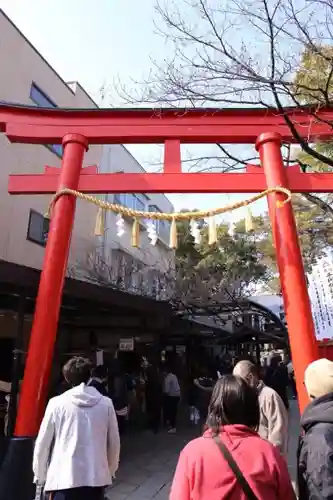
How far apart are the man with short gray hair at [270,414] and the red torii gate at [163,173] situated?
4.10 ft

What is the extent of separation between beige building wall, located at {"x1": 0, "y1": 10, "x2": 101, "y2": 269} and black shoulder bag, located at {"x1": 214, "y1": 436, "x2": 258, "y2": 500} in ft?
33.0

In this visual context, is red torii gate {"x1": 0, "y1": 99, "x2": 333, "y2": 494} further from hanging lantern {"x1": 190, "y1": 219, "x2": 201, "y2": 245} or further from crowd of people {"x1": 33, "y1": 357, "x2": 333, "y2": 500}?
crowd of people {"x1": 33, "y1": 357, "x2": 333, "y2": 500}

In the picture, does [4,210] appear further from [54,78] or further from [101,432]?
[101,432]

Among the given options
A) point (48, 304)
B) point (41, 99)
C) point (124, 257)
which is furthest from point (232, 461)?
point (124, 257)

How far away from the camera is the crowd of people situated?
1880 mm

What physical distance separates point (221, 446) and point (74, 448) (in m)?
1.70

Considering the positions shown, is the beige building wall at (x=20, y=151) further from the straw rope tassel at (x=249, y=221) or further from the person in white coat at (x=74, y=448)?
the person in white coat at (x=74, y=448)

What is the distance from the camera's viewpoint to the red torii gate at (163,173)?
545cm

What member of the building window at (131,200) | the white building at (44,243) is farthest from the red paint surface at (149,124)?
the building window at (131,200)

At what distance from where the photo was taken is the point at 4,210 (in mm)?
11133

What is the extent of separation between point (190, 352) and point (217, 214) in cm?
1422

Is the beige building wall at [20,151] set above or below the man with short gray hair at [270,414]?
above

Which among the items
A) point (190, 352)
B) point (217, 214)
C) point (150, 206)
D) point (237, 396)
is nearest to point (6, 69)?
point (217, 214)

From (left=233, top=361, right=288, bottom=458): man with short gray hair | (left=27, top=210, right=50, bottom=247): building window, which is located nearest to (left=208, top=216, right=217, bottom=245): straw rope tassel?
(left=233, top=361, right=288, bottom=458): man with short gray hair
